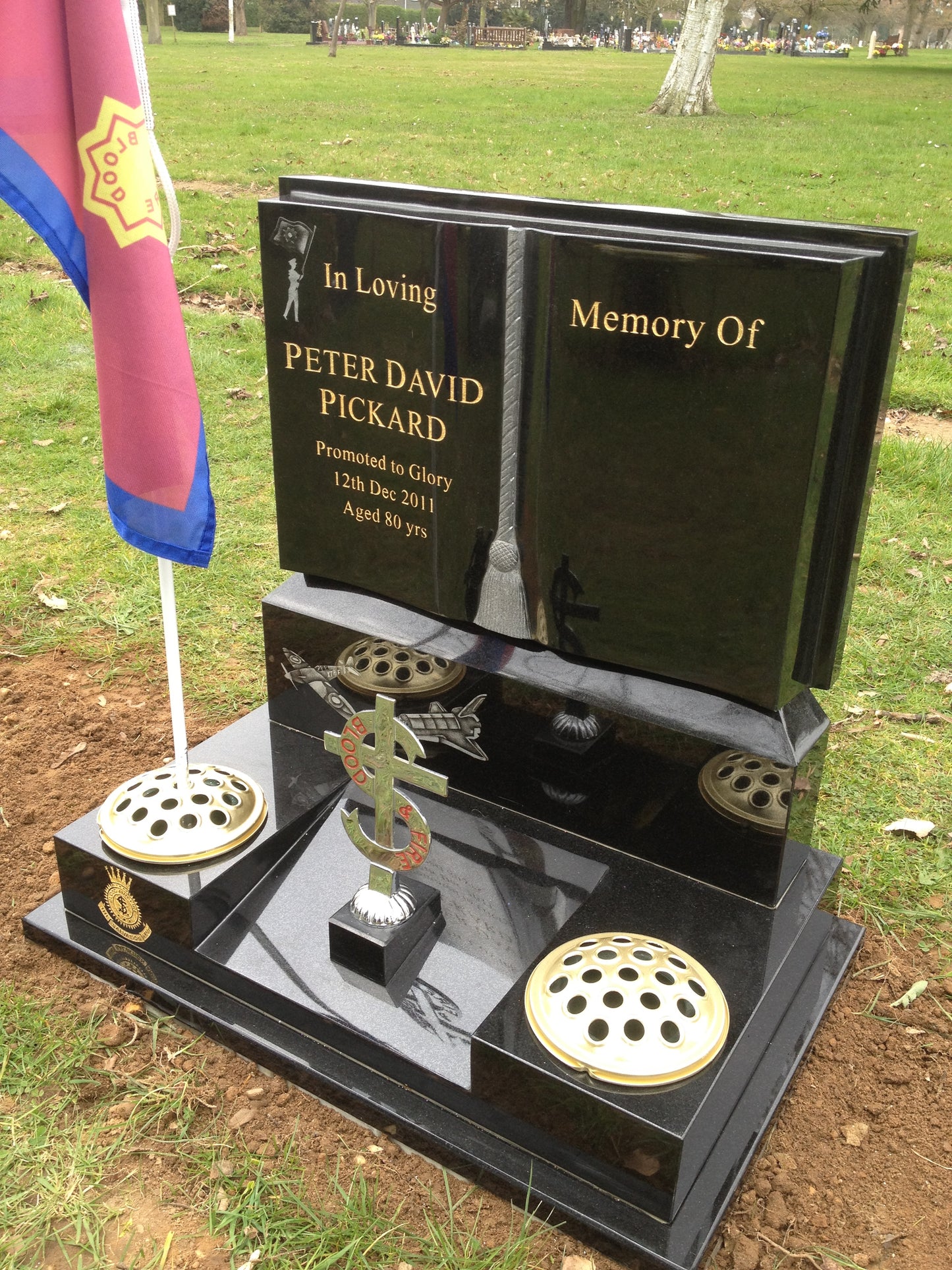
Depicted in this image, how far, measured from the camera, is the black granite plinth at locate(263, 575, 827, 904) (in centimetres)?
260

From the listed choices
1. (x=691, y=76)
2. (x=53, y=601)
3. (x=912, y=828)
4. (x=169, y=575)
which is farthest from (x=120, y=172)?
(x=691, y=76)

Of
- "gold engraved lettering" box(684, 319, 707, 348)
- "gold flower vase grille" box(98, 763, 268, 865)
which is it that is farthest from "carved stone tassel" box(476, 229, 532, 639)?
"gold flower vase grille" box(98, 763, 268, 865)

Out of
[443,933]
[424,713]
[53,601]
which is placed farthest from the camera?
[53,601]

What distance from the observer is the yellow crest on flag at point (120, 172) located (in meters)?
2.20

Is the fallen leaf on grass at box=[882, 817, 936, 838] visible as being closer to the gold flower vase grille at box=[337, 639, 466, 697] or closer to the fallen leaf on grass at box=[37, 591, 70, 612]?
the gold flower vase grille at box=[337, 639, 466, 697]

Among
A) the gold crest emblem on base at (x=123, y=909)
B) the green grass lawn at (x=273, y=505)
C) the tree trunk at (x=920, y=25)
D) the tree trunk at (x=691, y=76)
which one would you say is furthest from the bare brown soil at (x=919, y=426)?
the tree trunk at (x=920, y=25)

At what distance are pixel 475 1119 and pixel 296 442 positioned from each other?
1756 millimetres

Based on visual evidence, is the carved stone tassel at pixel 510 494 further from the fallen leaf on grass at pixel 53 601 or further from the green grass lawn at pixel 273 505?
the fallen leaf on grass at pixel 53 601

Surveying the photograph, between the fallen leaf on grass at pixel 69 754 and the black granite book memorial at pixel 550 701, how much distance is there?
703 millimetres

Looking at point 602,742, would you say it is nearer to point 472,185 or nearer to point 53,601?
point 53,601

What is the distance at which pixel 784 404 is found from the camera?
2.25m

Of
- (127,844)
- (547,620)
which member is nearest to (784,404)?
(547,620)

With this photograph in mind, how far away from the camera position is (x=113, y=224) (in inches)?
88.1

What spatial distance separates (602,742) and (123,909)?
123cm
